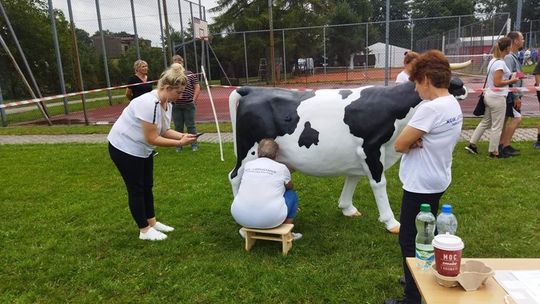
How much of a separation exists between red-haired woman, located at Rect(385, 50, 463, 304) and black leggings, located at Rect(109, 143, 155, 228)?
257cm

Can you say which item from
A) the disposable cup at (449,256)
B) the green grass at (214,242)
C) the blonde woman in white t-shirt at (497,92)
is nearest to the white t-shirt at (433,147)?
the disposable cup at (449,256)

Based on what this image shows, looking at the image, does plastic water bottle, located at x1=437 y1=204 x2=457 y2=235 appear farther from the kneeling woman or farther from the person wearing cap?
the person wearing cap

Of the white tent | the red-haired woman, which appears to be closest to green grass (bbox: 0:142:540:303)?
the red-haired woman

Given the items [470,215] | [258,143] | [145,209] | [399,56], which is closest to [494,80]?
[470,215]

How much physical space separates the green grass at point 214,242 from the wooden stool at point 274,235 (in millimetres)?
99

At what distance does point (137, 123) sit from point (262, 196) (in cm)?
136

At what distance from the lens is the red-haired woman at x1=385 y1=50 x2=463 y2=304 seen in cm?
255

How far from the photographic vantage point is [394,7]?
72688mm

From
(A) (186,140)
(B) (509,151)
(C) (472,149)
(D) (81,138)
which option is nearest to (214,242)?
(A) (186,140)

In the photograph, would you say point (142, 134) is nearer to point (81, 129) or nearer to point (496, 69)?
point (496, 69)

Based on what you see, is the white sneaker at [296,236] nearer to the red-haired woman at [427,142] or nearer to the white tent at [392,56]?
the red-haired woman at [427,142]

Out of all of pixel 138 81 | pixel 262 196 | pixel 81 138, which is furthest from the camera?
pixel 81 138

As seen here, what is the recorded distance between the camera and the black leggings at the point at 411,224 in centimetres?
279

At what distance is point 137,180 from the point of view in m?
4.29
